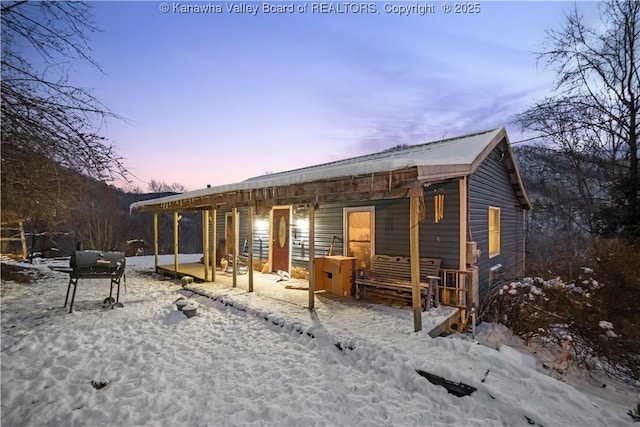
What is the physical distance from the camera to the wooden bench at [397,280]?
19.1 feet

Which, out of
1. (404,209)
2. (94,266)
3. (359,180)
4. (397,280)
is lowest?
(397,280)

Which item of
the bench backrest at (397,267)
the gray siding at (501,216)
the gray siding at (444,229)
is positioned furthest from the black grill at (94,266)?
the gray siding at (501,216)

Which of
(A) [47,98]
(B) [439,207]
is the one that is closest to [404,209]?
(B) [439,207]

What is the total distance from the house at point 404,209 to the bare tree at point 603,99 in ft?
9.13

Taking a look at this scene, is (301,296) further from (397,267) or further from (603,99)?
(603,99)

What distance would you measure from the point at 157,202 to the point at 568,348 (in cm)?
1135

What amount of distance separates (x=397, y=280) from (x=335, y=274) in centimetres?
143

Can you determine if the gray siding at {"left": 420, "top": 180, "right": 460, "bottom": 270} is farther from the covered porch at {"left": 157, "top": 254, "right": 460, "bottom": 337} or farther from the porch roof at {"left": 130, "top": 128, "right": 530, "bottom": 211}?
the covered porch at {"left": 157, "top": 254, "right": 460, "bottom": 337}

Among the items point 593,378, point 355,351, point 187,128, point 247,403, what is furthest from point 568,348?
point 187,128

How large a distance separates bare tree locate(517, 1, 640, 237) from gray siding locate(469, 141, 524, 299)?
276 centimetres

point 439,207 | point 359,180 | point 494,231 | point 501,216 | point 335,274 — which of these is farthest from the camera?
point 501,216

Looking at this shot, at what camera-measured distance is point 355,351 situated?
4.02 meters

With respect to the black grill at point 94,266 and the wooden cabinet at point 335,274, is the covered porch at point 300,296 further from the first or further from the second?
the black grill at point 94,266

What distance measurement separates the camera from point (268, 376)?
361 cm
